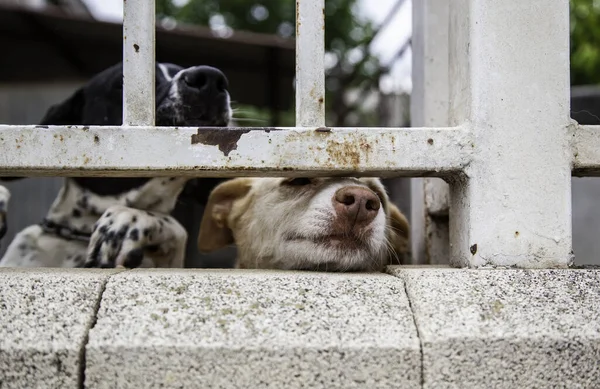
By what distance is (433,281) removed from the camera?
1.97 meters

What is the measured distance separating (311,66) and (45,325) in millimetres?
1189

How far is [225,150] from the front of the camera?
6.86 ft

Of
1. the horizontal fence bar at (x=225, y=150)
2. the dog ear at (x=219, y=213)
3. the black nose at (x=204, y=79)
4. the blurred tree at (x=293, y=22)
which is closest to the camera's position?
the horizontal fence bar at (x=225, y=150)

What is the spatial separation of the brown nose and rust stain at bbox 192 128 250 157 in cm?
62

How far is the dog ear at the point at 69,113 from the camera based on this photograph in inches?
155

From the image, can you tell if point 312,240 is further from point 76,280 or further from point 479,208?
point 76,280

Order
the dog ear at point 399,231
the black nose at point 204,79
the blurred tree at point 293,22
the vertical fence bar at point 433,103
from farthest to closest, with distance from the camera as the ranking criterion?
1. the blurred tree at point 293,22
2. the dog ear at point 399,231
3. the black nose at point 204,79
4. the vertical fence bar at point 433,103

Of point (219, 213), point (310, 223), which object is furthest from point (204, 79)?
point (310, 223)

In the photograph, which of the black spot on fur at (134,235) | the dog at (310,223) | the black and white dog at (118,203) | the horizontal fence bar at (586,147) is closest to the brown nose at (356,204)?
the dog at (310,223)

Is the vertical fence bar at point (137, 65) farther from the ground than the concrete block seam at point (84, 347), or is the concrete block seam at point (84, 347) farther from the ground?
the vertical fence bar at point (137, 65)

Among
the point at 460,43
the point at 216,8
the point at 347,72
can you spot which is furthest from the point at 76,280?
the point at 216,8

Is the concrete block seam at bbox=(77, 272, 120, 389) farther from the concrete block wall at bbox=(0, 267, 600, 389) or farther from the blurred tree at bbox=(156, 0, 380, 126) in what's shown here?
the blurred tree at bbox=(156, 0, 380, 126)

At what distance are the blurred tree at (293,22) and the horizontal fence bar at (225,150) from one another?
9.38 metres

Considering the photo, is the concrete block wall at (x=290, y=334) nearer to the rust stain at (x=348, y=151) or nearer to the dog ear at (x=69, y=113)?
the rust stain at (x=348, y=151)
